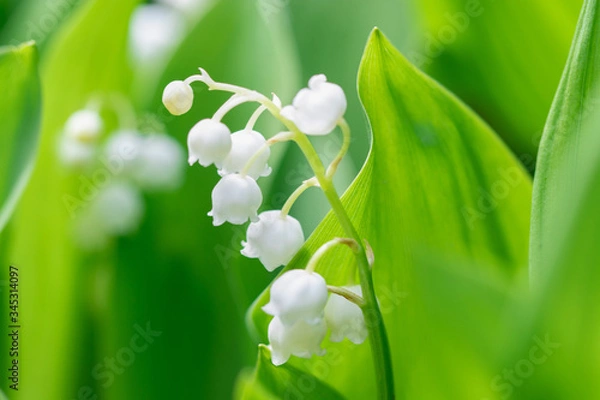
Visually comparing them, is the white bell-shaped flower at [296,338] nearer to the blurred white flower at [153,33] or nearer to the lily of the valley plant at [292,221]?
the lily of the valley plant at [292,221]

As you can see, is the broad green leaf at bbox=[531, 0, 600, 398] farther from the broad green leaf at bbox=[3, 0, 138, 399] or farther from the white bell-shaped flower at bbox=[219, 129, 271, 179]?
the broad green leaf at bbox=[3, 0, 138, 399]

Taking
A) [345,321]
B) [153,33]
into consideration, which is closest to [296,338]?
[345,321]

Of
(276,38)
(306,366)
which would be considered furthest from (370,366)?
(276,38)

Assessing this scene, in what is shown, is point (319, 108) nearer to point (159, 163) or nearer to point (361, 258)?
point (361, 258)

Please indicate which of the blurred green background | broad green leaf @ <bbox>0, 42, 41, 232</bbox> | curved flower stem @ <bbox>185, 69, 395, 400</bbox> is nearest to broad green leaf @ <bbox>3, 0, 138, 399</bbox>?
the blurred green background

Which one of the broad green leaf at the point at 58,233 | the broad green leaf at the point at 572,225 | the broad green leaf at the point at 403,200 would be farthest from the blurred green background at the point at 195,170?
the broad green leaf at the point at 572,225

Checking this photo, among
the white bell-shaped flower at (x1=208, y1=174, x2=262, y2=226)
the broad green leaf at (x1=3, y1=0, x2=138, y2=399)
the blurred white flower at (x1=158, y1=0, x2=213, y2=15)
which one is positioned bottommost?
the broad green leaf at (x1=3, y1=0, x2=138, y2=399)
